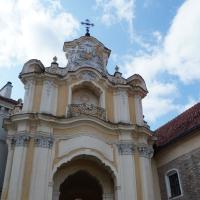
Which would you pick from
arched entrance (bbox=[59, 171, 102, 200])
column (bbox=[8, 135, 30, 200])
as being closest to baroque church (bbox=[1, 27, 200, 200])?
column (bbox=[8, 135, 30, 200])

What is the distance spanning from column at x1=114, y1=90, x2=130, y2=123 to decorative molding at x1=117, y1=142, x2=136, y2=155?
1.40 m

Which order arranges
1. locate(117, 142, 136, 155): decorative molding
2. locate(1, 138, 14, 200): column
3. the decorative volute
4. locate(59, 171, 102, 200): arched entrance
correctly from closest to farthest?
locate(1, 138, 14, 200): column < locate(117, 142, 136, 155): decorative molding < the decorative volute < locate(59, 171, 102, 200): arched entrance

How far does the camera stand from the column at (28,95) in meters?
15.1

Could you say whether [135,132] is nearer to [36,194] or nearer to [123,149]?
[123,149]

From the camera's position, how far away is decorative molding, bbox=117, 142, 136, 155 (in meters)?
15.0

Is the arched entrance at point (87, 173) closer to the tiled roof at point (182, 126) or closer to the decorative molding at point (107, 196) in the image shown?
the decorative molding at point (107, 196)

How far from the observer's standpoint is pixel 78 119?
14.6 m

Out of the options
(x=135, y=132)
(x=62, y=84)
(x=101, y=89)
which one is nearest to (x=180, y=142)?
(x=135, y=132)

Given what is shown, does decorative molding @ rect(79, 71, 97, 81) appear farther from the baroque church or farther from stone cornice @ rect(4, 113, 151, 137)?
stone cornice @ rect(4, 113, 151, 137)

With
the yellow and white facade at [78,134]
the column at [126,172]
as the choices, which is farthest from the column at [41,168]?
the column at [126,172]

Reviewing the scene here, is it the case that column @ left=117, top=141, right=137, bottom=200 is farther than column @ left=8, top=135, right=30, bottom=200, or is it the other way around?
column @ left=117, top=141, right=137, bottom=200

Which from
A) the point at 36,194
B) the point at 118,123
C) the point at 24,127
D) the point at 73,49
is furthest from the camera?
the point at 73,49

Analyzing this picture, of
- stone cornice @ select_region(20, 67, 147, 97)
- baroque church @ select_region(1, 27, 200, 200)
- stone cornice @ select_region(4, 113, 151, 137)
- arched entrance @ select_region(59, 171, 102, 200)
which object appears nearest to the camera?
baroque church @ select_region(1, 27, 200, 200)

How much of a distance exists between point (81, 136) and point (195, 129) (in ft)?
18.2
